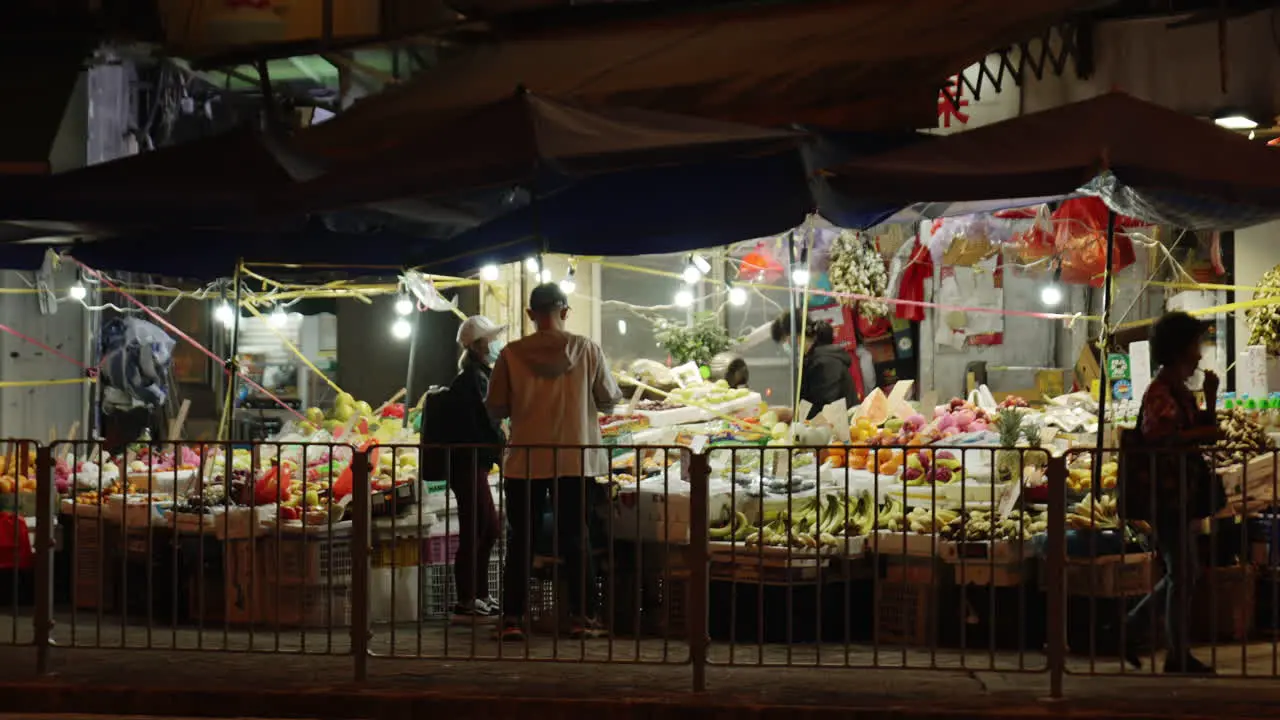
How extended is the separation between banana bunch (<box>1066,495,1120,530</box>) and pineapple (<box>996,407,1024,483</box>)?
596 millimetres

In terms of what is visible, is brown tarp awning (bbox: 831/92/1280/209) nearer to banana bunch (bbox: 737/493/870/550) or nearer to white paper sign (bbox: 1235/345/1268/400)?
banana bunch (bbox: 737/493/870/550)

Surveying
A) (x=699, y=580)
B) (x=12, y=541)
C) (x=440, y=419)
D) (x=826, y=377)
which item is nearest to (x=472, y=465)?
(x=440, y=419)

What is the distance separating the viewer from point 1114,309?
16953 millimetres

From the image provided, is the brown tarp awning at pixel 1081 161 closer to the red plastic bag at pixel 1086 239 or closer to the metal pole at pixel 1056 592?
the metal pole at pixel 1056 592

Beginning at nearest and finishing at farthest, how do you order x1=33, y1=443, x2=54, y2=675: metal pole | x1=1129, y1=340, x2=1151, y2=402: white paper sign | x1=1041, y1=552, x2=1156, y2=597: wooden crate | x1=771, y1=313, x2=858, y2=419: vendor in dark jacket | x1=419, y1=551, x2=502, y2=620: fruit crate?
x1=33, y1=443, x2=54, y2=675: metal pole
x1=1041, y1=552, x2=1156, y2=597: wooden crate
x1=419, y1=551, x2=502, y2=620: fruit crate
x1=1129, y1=340, x2=1151, y2=402: white paper sign
x1=771, y1=313, x2=858, y2=419: vendor in dark jacket

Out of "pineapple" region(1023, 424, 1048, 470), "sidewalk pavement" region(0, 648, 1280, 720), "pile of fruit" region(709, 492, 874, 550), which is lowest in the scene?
"sidewalk pavement" region(0, 648, 1280, 720)

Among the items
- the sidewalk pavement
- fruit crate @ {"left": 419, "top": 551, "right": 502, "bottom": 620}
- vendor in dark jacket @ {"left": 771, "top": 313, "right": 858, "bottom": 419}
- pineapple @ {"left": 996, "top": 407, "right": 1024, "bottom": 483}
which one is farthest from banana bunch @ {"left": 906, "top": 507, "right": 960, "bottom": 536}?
vendor in dark jacket @ {"left": 771, "top": 313, "right": 858, "bottom": 419}

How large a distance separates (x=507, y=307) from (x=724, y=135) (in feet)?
23.2

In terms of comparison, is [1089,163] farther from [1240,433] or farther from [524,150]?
[524,150]

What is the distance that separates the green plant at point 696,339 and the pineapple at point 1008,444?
5893 millimetres

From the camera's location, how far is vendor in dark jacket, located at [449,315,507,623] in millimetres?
9805

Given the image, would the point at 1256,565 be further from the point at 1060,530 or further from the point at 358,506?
the point at 358,506

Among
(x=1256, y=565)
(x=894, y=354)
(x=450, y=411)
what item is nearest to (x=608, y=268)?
(x=894, y=354)

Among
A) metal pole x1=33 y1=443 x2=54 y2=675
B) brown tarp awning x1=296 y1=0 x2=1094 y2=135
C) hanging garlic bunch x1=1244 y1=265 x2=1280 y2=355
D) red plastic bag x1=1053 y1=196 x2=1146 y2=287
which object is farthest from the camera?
red plastic bag x1=1053 y1=196 x2=1146 y2=287
